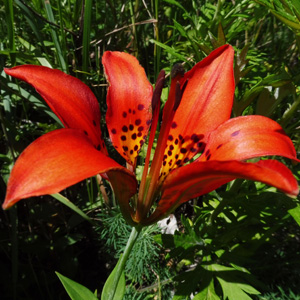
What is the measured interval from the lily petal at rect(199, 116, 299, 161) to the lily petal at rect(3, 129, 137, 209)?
0.26 m

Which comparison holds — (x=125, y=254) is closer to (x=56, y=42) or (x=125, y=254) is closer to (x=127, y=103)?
(x=127, y=103)

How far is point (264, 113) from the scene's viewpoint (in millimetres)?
1014

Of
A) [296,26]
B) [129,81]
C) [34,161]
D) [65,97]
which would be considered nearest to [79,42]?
[129,81]

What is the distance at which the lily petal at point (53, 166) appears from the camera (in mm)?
532

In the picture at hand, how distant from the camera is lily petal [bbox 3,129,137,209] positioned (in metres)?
0.53

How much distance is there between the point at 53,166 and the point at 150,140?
34cm

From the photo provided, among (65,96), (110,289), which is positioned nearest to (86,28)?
(65,96)

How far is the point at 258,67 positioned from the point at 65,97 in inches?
31.4

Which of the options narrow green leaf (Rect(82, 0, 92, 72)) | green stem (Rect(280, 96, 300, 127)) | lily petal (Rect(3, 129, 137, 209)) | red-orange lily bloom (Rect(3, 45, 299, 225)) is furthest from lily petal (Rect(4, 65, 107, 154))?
green stem (Rect(280, 96, 300, 127))

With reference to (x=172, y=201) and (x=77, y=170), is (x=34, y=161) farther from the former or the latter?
(x=172, y=201)

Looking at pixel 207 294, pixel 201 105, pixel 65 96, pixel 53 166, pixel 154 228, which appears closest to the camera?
pixel 53 166

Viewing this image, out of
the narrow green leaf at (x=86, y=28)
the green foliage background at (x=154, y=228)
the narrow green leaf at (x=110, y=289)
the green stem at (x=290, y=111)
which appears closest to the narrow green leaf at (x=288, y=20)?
the green foliage background at (x=154, y=228)

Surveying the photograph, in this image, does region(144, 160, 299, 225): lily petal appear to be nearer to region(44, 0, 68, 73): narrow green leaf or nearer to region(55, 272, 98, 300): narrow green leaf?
region(55, 272, 98, 300): narrow green leaf

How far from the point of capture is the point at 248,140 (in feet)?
Answer: 2.55
